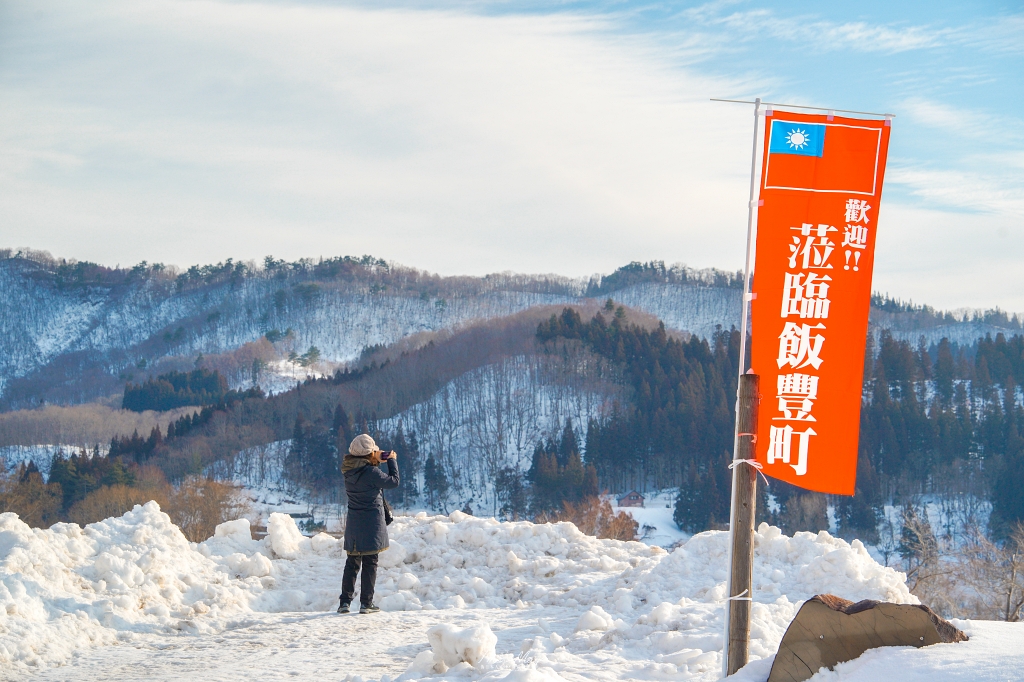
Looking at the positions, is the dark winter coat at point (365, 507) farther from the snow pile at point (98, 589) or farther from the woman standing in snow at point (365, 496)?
the snow pile at point (98, 589)

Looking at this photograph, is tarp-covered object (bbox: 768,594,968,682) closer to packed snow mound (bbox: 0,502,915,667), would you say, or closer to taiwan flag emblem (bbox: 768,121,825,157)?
packed snow mound (bbox: 0,502,915,667)

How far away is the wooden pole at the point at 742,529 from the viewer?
4.84 metres

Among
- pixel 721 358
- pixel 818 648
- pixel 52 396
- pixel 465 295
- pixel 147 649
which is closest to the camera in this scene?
pixel 818 648

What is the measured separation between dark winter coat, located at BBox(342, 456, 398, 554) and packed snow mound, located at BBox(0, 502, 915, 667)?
1209 millimetres

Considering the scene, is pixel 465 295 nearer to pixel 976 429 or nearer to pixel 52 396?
pixel 52 396

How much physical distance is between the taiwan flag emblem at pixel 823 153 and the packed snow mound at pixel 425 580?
2996mm

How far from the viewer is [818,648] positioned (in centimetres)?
415

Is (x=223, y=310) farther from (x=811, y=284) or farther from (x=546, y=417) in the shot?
(x=811, y=284)

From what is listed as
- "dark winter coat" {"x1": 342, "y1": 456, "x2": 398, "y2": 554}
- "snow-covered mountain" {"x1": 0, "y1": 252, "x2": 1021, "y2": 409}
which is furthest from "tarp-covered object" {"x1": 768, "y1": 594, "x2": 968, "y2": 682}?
"snow-covered mountain" {"x1": 0, "y1": 252, "x2": 1021, "y2": 409}

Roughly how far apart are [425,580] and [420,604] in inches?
26.2

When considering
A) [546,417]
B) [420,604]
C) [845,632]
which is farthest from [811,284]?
[546,417]

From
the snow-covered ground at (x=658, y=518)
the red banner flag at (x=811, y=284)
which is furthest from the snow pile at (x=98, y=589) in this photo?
the snow-covered ground at (x=658, y=518)

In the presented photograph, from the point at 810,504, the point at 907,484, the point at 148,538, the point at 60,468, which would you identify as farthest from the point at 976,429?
the point at 148,538

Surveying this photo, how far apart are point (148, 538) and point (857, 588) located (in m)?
6.48
